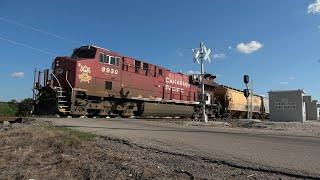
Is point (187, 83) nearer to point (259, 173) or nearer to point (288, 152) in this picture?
point (288, 152)

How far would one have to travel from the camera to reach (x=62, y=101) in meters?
22.2

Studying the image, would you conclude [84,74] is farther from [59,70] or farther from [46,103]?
[46,103]

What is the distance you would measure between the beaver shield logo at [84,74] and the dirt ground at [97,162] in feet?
39.2

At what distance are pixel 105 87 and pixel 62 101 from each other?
3.81m

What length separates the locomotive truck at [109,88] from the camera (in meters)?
22.9

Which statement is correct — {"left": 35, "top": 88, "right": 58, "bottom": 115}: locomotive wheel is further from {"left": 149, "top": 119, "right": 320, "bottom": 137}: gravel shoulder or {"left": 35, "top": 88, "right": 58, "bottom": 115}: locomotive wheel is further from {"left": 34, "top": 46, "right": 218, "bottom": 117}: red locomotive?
{"left": 149, "top": 119, "right": 320, "bottom": 137}: gravel shoulder

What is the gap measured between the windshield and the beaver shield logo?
99 cm

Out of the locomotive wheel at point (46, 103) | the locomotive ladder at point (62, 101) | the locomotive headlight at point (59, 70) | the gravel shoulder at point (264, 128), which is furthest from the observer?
the locomotive headlight at point (59, 70)

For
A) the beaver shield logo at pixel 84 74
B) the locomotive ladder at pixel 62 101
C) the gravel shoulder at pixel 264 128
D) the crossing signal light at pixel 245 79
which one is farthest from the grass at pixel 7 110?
the crossing signal light at pixel 245 79

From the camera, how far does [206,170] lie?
24.2 feet

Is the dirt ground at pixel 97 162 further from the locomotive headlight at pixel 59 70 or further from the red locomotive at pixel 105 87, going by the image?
the locomotive headlight at pixel 59 70

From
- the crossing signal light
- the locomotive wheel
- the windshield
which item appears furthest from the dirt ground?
the crossing signal light

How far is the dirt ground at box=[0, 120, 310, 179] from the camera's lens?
7152 millimetres

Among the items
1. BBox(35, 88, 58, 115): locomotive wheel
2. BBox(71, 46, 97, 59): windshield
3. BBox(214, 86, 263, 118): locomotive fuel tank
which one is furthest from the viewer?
BBox(214, 86, 263, 118): locomotive fuel tank
